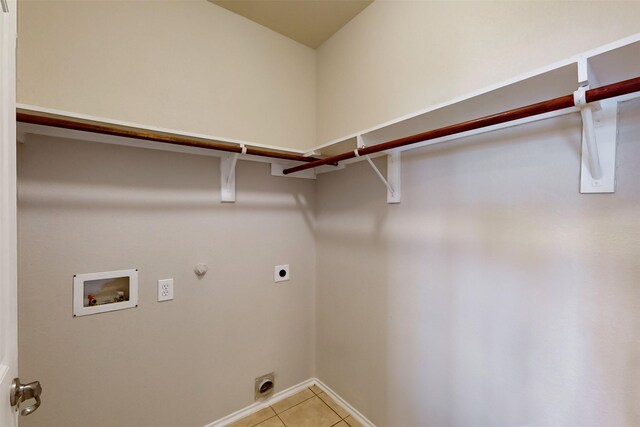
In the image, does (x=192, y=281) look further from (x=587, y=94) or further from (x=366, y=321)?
(x=587, y=94)

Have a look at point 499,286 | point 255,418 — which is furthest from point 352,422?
point 499,286

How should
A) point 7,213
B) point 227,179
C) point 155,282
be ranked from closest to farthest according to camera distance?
point 7,213 → point 155,282 → point 227,179

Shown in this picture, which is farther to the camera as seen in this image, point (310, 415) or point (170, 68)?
point (310, 415)

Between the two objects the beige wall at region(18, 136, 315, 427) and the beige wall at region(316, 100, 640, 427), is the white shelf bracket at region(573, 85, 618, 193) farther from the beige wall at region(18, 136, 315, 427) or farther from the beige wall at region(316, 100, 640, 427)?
the beige wall at region(18, 136, 315, 427)

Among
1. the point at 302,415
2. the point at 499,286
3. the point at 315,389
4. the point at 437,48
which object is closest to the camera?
the point at 499,286

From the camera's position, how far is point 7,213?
0.67 meters

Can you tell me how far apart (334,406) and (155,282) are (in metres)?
1.48

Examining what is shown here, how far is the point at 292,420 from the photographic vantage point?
1.75 m

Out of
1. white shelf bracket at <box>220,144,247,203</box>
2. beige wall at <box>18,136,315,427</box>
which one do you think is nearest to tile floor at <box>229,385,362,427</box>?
beige wall at <box>18,136,315,427</box>

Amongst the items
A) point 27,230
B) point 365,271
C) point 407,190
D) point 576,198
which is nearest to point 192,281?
point 27,230

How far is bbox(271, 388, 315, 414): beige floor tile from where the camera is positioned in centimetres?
187

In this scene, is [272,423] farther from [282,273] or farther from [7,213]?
[7,213]

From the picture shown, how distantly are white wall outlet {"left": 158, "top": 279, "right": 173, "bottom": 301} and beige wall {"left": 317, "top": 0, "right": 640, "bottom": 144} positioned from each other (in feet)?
4.70

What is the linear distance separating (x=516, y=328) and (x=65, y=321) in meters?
2.03
